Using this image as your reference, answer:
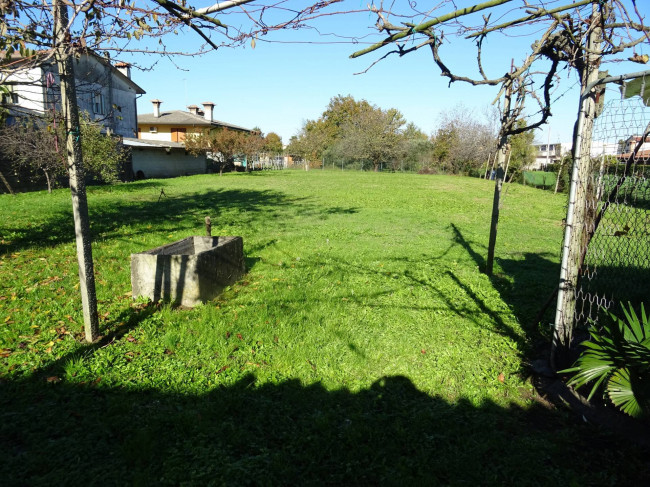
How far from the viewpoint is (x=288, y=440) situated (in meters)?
2.96

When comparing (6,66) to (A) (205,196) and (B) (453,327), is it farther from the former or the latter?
(A) (205,196)

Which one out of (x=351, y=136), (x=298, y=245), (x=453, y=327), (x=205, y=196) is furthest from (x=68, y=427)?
(x=351, y=136)

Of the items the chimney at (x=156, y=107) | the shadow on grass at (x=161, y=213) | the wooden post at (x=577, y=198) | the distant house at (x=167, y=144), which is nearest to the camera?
the wooden post at (x=577, y=198)

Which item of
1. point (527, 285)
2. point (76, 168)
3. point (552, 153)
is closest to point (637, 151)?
point (527, 285)

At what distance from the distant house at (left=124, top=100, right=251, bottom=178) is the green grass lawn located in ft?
92.3

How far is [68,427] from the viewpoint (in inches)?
117

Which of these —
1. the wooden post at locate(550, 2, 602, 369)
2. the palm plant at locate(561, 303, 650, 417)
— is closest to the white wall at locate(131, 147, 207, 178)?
the wooden post at locate(550, 2, 602, 369)

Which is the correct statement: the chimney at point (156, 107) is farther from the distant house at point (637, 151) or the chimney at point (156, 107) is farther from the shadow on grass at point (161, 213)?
the distant house at point (637, 151)

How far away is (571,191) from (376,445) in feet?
8.39

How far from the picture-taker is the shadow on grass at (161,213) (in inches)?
358

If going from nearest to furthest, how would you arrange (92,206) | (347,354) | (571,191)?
(571,191) → (347,354) → (92,206)

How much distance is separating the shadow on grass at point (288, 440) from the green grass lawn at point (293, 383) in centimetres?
1

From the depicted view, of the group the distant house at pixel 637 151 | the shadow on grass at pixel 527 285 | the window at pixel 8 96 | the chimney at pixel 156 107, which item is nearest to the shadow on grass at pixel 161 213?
the window at pixel 8 96

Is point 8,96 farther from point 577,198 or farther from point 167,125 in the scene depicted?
point 167,125
